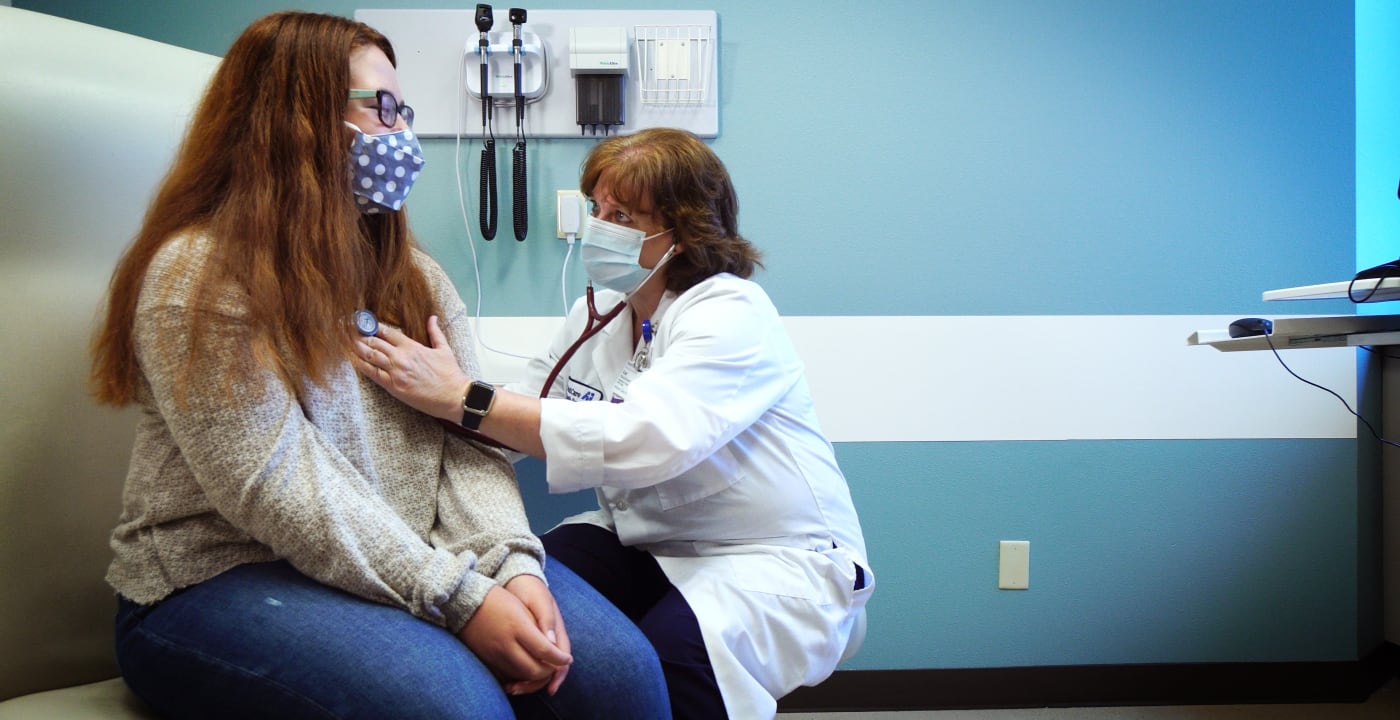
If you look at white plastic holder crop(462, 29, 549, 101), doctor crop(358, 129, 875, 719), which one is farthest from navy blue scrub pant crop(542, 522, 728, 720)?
white plastic holder crop(462, 29, 549, 101)

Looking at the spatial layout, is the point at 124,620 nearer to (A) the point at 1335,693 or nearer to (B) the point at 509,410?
(B) the point at 509,410

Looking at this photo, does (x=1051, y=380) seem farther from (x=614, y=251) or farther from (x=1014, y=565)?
(x=614, y=251)

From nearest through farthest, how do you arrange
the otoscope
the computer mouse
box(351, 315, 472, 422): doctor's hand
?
1. box(351, 315, 472, 422): doctor's hand
2. the computer mouse
3. the otoscope

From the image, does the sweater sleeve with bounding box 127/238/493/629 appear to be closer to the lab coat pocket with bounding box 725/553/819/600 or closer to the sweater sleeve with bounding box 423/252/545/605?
the sweater sleeve with bounding box 423/252/545/605

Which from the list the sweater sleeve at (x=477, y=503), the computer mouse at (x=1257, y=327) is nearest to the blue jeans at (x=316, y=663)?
the sweater sleeve at (x=477, y=503)

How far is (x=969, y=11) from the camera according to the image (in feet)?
6.36

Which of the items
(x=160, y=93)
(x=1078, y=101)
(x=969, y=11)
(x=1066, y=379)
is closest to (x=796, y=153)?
(x=969, y=11)

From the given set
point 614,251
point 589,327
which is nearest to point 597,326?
point 589,327

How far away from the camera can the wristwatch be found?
1109mm

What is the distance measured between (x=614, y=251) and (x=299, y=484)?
1.99ft

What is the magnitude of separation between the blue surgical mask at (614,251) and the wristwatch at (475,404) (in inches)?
13.2

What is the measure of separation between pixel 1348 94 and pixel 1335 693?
1.34 m

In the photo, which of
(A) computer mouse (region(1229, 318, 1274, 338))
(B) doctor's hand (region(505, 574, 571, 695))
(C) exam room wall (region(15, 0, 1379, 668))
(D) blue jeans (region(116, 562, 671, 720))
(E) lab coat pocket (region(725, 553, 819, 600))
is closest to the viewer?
(D) blue jeans (region(116, 562, 671, 720))

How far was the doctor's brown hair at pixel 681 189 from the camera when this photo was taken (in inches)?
54.3
